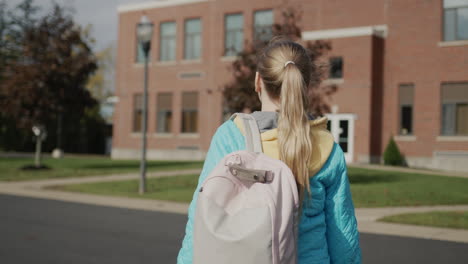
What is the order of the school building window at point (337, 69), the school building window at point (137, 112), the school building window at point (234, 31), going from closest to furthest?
the school building window at point (337, 69), the school building window at point (234, 31), the school building window at point (137, 112)

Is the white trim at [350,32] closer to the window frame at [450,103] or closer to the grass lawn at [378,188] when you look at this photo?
the window frame at [450,103]

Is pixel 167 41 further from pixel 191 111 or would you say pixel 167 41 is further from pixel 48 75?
pixel 48 75

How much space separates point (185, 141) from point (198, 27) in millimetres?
6546

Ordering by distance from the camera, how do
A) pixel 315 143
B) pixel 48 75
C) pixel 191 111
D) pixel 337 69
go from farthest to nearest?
1. pixel 191 111
2. pixel 337 69
3. pixel 48 75
4. pixel 315 143

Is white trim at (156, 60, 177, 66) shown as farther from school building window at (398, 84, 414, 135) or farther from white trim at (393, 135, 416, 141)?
white trim at (393, 135, 416, 141)

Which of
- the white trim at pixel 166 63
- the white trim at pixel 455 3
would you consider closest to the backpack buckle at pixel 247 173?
the white trim at pixel 455 3

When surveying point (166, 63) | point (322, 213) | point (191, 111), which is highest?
point (166, 63)

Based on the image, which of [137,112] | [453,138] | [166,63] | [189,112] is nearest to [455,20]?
[453,138]

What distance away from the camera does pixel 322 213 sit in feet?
8.26

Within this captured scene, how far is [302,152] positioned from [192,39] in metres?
32.9

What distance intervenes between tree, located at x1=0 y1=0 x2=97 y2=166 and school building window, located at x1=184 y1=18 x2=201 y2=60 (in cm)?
1021

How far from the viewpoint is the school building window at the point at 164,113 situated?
3541 cm

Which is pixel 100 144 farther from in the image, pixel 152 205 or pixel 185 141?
pixel 152 205

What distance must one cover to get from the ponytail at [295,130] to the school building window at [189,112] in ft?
105
